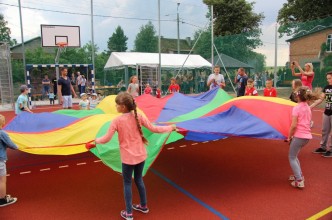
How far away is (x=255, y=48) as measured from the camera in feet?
39.5

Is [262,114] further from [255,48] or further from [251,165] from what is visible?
[255,48]

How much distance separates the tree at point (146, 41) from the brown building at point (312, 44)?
1940 cm

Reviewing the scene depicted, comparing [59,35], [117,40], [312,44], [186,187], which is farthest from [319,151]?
[117,40]

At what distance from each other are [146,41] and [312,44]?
2362 cm

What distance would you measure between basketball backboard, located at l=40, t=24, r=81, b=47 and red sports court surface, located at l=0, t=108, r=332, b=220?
879 centimetres

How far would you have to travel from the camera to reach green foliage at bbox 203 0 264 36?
26125mm

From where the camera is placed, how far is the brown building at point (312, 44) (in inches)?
364

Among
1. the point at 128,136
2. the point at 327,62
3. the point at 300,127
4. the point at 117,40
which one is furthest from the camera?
the point at 117,40

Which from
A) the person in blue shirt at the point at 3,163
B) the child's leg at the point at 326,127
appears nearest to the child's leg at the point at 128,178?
the person in blue shirt at the point at 3,163

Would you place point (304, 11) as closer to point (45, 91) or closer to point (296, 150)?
point (45, 91)

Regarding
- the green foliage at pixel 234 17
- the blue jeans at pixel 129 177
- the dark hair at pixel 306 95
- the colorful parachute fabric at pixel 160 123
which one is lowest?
the blue jeans at pixel 129 177

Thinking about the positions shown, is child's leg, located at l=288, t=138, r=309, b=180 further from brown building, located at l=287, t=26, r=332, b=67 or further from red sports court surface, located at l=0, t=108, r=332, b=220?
brown building, located at l=287, t=26, r=332, b=67

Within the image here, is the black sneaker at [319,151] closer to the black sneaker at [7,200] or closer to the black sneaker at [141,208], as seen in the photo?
the black sneaker at [141,208]

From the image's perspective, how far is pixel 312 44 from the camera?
949 cm
